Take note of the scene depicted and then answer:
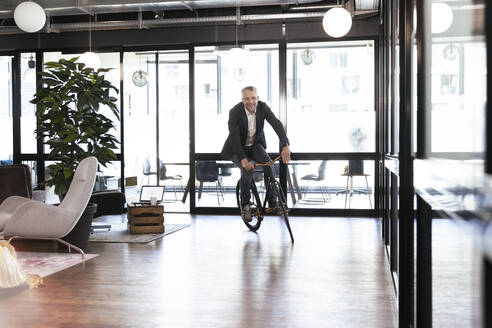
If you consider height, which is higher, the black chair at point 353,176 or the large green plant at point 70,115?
the large green plant at point 70,115

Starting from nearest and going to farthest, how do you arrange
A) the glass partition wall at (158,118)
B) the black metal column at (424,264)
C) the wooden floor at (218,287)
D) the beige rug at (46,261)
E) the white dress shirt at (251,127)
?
the black metal column at (424,264) → the wooden floor at (218,287) → the beige rug at (46,261) → the white dress shirt at (251,127) → the glass partition wall at (158,118)

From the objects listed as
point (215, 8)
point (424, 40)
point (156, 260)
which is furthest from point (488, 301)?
point (215, 8)

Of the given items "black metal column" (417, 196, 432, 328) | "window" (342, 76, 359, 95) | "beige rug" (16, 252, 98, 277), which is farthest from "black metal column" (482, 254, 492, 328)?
"window" (342, 76, 359, 95)

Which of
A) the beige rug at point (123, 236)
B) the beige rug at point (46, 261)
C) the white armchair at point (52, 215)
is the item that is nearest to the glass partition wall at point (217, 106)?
the beige rug at point (123, 236)

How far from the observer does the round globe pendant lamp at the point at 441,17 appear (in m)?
1.50

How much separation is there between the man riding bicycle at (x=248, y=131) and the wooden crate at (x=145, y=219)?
1.00 m

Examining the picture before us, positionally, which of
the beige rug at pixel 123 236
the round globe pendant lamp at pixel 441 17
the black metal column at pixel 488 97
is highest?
the round globe pendant lamp at pixel 441 17

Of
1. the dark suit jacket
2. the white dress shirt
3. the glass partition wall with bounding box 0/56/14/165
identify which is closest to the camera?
the dark suit jacket

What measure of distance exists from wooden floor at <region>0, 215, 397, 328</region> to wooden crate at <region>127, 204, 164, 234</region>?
561 millimetres

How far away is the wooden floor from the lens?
3160 mm

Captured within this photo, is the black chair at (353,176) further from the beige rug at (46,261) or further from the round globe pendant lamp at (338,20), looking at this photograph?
the beige rug at (46,261)

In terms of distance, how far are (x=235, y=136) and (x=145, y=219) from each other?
1.46 meters

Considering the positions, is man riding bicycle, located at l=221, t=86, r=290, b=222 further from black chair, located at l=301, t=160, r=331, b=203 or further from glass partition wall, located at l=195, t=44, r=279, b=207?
glass partition wall, located at l=195, t=44, r=279, b=207

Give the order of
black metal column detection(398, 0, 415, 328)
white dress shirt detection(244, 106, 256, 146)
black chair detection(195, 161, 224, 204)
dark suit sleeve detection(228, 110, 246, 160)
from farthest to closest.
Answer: black chair detection(195, 161, 224, 204) → white dress shirt detection(244, 106, 256, 146) → dark suit sleeve detection(228, 110, 246, 160) → black metal column detection(398, 0, 415, 328)
